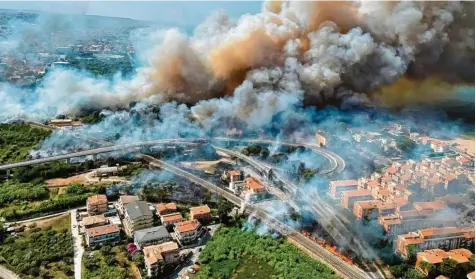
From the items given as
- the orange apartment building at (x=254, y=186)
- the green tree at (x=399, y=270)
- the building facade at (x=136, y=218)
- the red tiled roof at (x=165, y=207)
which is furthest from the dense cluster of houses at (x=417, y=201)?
the building facade at (x=136, y=218)

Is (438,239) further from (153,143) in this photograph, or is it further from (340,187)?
(153,143)

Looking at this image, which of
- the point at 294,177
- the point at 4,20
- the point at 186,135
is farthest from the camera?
the point at 4,20

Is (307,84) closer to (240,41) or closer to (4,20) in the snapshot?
(240,41)

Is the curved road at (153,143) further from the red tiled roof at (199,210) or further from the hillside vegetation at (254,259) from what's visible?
the hillside vegetation at (254,259)

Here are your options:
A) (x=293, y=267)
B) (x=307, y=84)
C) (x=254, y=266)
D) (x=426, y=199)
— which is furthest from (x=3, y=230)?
(x=307, y=84)

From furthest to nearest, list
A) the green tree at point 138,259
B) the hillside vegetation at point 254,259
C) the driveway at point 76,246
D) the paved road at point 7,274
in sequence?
1. the green tree at point 138,259
2. the driveway at point 76,246
3. the hillside vegetation at point 254,259
4. the paved road at point 7,274

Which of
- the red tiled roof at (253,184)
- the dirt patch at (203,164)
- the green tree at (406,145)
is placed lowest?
the red tiled roof at (253,184)

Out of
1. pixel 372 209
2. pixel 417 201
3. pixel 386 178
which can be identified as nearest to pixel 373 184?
pixel 386 178
